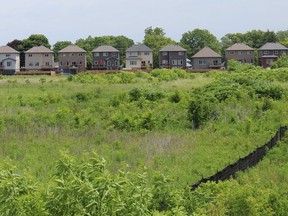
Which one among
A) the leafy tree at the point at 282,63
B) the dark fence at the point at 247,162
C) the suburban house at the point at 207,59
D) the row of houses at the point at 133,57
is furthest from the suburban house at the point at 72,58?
the dark fence at the point at 247,162

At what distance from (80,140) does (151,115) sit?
4.48 metres

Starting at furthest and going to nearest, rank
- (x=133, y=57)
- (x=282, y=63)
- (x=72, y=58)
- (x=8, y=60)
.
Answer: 1. (x=133, y=57)
2. (x=72, y=58)
3. (x=8, y=60)
4. (x=282, y=63)

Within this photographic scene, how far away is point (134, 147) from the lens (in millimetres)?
18953

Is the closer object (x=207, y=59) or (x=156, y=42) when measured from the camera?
(x=207, y=59)

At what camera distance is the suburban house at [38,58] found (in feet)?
300

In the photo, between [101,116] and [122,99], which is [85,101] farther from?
[101,116]

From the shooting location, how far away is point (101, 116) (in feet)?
85.1

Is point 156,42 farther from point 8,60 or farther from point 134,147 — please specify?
point 134,147

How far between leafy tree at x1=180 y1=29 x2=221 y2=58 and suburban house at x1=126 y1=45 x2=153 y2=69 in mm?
15704

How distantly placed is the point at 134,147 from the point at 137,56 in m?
74.0

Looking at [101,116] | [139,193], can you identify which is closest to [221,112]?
[101,116]

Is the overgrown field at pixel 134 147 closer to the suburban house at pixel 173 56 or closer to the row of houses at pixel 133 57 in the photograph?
the row of houses at pixel 133 57

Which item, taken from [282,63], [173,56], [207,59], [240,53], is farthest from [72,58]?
[282,63]

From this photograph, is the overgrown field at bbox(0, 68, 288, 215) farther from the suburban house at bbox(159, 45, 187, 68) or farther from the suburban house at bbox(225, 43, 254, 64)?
the suburban house at bbox(225, 43, 254, 64)
